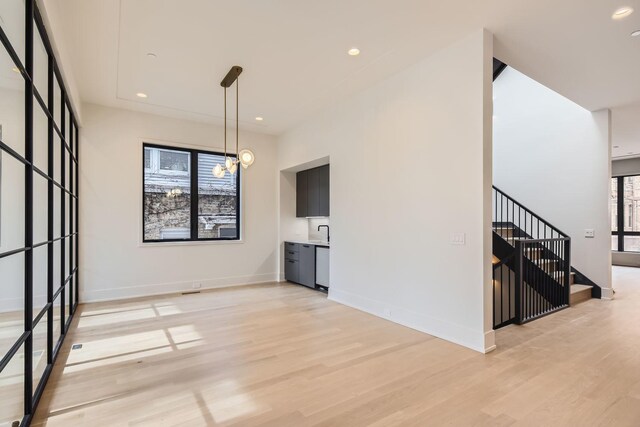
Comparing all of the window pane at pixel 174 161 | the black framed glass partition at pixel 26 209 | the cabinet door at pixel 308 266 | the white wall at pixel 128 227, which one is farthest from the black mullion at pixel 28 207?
the cabinet door at pixel 308 266

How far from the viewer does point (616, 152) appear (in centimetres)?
822

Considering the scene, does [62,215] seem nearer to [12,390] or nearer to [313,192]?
[12,390]

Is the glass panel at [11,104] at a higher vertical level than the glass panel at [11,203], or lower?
higher

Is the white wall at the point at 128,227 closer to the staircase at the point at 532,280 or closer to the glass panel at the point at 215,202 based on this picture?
the glass panel at the point at 215,202

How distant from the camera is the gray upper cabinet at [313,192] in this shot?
20.2 feet

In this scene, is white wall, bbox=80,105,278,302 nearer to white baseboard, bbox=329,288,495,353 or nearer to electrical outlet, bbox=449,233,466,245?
white baseboard, bbox=329,288,495,353

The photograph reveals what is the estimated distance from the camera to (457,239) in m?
3.46

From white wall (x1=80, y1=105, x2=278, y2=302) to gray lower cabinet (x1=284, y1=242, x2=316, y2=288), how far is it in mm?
834

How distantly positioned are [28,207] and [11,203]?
30 cm

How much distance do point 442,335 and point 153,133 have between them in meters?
5.47

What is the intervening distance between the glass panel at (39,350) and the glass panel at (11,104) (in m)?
1.30

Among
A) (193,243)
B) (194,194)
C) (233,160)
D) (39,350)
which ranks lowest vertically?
(39,350)

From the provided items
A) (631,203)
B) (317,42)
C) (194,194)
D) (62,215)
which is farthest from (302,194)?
(631,203)

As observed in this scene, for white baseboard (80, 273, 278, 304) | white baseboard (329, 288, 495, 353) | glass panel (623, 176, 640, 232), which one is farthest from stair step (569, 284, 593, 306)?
glass panel (623, 176, 640, 232)
